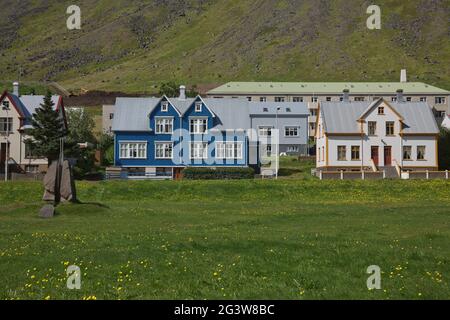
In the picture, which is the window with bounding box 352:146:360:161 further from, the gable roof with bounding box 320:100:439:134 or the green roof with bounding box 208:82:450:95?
the green roof with bounding box 208:82:450:95

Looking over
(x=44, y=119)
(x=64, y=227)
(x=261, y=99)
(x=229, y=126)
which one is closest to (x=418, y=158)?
(x=229, y=126)

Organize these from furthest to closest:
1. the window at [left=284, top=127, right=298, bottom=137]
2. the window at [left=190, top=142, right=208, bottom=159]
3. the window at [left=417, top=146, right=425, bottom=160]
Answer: the window at [left=284, top=127, right=298, bottom=137]
the window at [left=190, top=142, right=208, bottom=159]
the window at [left=417, top=146, right=425, bottom=160]

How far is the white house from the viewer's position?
7000 cm

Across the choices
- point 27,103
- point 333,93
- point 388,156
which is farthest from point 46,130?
point 333,93

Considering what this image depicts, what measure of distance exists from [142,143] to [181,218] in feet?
138

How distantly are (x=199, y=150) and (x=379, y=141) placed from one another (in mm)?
20503

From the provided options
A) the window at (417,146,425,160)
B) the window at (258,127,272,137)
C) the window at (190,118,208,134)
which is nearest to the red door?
the window at (417,146,425,160)

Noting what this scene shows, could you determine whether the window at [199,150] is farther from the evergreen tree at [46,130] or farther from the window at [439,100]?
the window at [439,100]

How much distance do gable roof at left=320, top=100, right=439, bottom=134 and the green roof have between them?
210 feet

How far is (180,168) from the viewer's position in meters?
73.8

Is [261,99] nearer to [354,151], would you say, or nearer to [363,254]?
[354,151]

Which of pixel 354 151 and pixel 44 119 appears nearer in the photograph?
pixel 44 119

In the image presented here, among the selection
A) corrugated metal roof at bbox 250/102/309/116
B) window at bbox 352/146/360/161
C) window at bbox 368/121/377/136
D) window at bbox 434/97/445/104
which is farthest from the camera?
window at bbox 434/97/445/104
